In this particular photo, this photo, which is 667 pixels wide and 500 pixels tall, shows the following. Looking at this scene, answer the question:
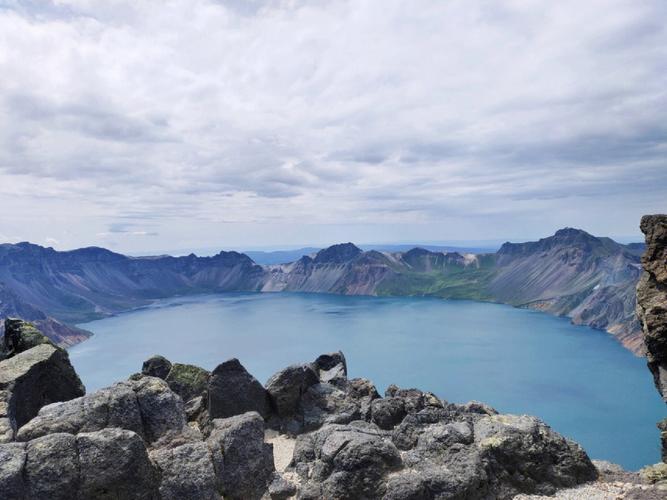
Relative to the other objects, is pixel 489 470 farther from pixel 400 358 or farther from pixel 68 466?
pixel 400 358

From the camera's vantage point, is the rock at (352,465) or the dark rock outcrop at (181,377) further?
the dark rock outcrop at (181,377)

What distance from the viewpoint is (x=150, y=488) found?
53.9ft

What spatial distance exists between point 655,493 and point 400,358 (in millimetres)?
178003

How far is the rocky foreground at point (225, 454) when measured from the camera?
1562cm

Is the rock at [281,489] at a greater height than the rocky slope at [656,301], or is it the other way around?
the rocky slope at [656,301]

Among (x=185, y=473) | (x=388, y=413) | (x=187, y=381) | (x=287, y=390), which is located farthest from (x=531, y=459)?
(x=187, y=381)

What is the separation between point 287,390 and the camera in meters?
35.6

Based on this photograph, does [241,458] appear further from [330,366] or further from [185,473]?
[330,366]

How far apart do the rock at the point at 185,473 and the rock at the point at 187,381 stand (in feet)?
64.7

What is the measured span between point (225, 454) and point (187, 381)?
20.3 meters

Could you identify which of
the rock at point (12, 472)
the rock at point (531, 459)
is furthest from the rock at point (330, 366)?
the rock at point (12, 472)

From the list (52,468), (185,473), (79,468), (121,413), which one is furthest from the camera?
(121,413)

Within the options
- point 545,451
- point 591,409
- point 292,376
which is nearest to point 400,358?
point 591,409

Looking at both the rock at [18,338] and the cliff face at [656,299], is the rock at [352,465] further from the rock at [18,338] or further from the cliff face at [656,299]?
the rock at [18,338]
